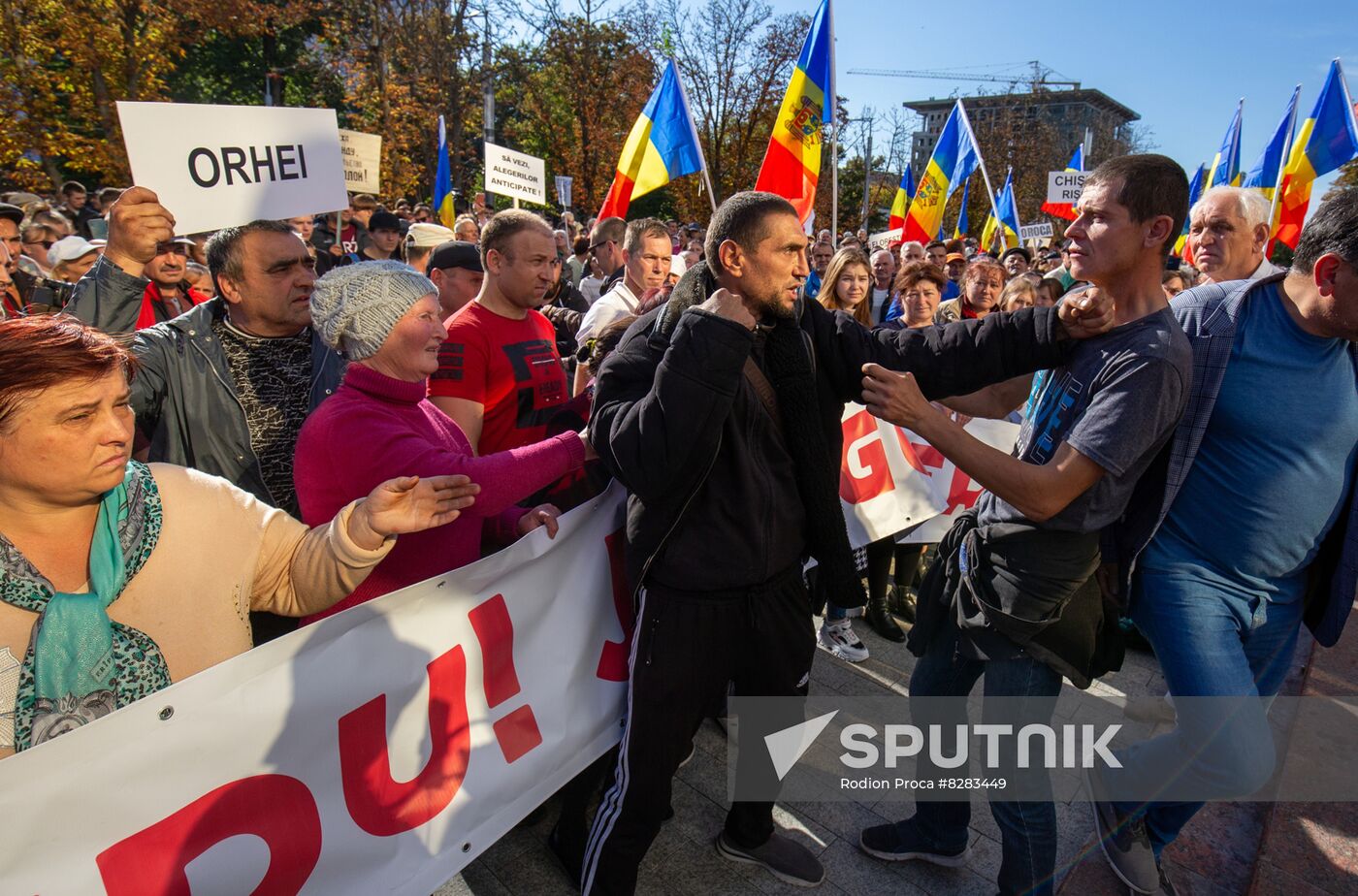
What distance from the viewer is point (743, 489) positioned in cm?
218

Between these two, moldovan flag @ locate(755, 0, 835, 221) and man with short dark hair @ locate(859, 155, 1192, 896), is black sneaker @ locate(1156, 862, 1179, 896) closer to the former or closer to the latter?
man with short dark hair @ locate(859, 155, 1192, 896)

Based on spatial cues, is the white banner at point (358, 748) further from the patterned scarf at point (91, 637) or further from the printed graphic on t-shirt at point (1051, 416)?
the printed graphic on t-shirt at point (1051, 416)

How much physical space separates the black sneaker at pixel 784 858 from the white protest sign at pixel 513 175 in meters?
7.89

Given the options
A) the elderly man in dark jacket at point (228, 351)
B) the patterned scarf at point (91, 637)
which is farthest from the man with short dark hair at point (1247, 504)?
the elderly man in dark jacket at point (228, 351)

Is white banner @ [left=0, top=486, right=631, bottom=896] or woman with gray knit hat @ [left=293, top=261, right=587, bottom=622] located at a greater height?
woman with gray knit hat @ [left=293, top=261, right=587, bottom=622]

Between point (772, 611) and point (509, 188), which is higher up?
point (509, 188)

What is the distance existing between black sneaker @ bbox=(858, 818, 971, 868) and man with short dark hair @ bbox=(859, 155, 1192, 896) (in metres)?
0.26

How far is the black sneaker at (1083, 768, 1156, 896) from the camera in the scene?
98.3 inches

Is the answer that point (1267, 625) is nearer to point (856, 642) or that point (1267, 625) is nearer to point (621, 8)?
point (856, 642)

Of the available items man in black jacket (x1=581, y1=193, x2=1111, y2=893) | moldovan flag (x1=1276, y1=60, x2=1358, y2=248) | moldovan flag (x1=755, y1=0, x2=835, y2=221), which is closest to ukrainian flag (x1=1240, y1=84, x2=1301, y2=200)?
moldovan flag (x1=1276, y1=60, x2=1358, y2=248)

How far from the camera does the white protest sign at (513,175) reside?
358 inches

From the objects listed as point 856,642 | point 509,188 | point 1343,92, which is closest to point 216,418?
point 856,642

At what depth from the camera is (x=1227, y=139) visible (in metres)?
12.6

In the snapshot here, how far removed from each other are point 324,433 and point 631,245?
303 centimetres
